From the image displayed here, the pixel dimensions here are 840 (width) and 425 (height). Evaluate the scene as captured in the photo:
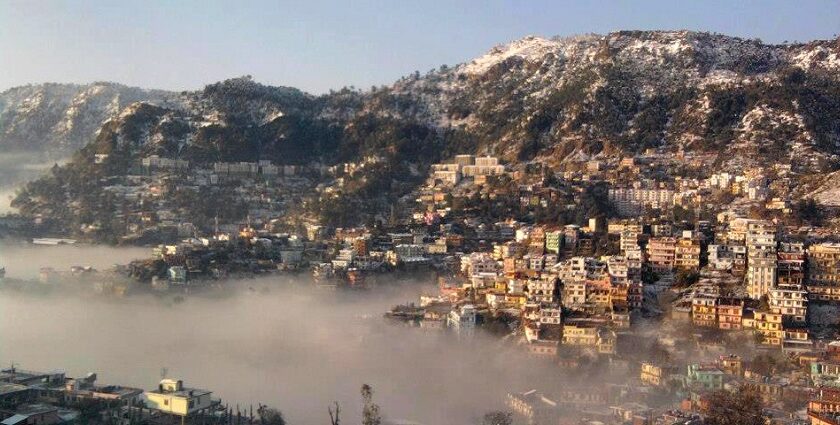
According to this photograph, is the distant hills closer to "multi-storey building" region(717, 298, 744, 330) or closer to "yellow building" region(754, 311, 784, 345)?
"multi-storey building" region(717, 298, 744, 330)

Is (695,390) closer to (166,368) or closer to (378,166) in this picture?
(166,368)

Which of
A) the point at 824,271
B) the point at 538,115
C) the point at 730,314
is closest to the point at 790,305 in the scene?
the point at 730,314

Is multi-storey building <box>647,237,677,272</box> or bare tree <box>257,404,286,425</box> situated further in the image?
multi-storey building <box>647,237,677,272</box>

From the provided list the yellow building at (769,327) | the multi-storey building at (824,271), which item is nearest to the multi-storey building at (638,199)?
the multi-storey building at (824,271)

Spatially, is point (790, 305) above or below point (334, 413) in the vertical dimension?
above

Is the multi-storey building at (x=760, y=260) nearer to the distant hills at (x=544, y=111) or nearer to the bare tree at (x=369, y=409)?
the bare tree at (x=369, y=409)

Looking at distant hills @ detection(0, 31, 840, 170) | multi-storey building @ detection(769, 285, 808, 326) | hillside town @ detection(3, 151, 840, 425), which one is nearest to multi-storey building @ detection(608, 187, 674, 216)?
hillside town @ detection(3, 151, 840, 425)

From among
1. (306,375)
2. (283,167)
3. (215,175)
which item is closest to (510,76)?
(283,167)

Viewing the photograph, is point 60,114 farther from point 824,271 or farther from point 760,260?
point 824,271
